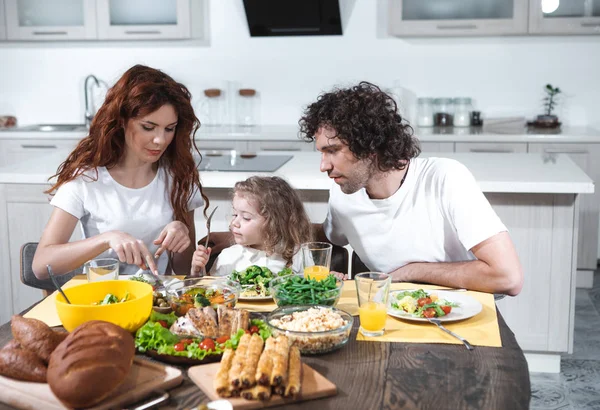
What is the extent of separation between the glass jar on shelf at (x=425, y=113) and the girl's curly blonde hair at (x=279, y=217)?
2852 millimetres

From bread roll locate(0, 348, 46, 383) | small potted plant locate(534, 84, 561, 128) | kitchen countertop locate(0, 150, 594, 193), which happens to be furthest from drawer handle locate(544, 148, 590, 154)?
bread roll locate(0, 348, 46, 383)

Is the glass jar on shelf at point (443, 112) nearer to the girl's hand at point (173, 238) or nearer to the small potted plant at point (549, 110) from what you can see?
A: the small potted plant at point (549, 110)

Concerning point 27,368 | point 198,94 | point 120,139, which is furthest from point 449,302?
point 198,94

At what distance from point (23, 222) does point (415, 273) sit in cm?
212

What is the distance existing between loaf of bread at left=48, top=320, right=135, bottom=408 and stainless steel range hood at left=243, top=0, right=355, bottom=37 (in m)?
3.96

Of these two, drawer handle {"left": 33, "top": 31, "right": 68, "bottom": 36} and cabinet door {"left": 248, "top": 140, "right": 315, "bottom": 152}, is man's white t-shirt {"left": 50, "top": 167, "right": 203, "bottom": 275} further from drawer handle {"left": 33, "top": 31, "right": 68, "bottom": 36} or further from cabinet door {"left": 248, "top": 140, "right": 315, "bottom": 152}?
drawer handle {"left": 33, "top": 31, "right": 68, "bottom": 36}

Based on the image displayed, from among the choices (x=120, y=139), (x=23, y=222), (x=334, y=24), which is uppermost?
(x=334, y=24)

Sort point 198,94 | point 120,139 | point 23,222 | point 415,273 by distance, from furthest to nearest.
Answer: point 198,94 → point 23,222 → point 120,139 → point 415,273

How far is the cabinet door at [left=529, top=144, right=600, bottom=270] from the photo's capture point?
4.39 metres

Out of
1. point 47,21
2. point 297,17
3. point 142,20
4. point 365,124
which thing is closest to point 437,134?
point 297,17

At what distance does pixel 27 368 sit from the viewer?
4.23 ft

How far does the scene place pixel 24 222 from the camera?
3.45 m

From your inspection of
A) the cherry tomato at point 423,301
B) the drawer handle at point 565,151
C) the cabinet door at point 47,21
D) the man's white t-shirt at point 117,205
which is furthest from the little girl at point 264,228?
the cabinet door at point 47,21

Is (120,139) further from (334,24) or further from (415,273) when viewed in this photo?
(334,24)
